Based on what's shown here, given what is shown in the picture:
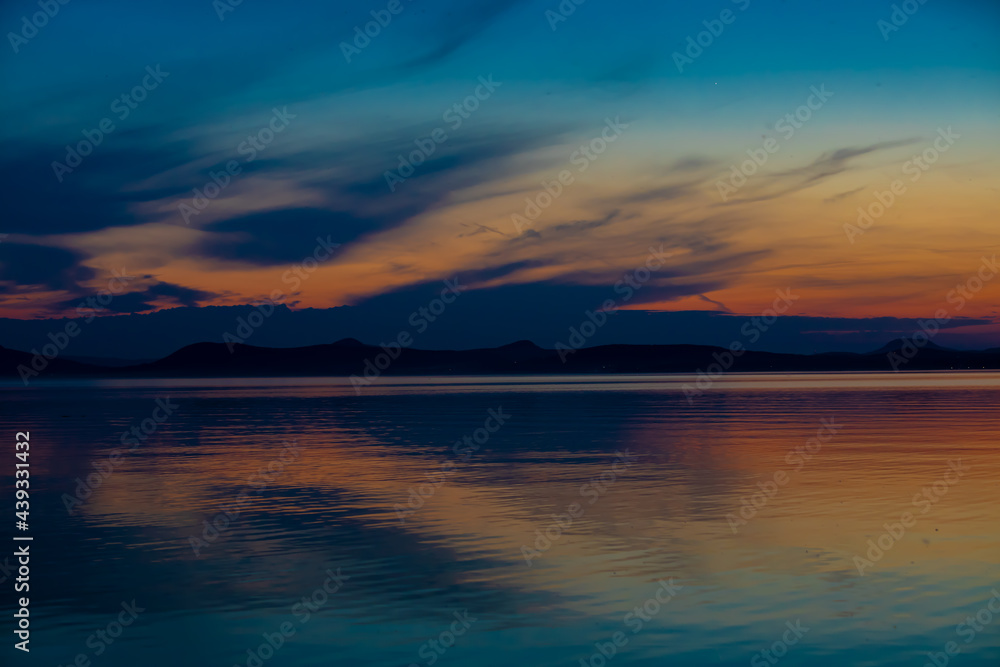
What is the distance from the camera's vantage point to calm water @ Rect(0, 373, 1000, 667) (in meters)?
11.0

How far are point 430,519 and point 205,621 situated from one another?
7201mm

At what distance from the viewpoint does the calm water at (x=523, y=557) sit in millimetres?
11000

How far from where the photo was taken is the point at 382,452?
3234cm

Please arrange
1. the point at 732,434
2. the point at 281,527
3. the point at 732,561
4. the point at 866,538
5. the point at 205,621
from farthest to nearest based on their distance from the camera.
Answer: the point at 732,434, the point at 281,527, the point at 866,538, the point at 732,561, the point at 205,621

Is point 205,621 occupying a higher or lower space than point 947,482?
lower

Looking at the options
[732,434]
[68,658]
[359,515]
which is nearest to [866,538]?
[359,515]

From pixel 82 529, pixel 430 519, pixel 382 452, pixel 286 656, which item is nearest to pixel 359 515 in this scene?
pixel 430 519

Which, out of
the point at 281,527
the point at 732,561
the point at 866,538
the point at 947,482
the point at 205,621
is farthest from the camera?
the point at 947,482

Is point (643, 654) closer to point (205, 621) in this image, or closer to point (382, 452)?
point (205, 621)

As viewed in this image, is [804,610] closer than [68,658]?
No

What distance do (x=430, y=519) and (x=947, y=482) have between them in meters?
12.4

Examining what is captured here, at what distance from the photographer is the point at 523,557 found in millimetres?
15086

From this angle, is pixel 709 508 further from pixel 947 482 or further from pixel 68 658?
pixel 68 658

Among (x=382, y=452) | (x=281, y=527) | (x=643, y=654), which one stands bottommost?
(x=643, y=654)
